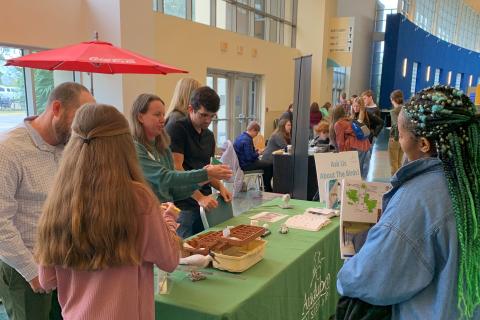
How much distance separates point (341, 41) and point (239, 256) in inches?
462

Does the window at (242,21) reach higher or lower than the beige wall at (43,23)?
higher

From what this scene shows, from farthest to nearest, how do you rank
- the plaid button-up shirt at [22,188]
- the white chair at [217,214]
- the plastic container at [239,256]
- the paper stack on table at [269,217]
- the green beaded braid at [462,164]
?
the paper stack on table at [269,217]
the white chair at [217,214]
the plastic container at [239,256]
the plaid button-up shirt at [22,188]
the green beaded braid at [462,164]

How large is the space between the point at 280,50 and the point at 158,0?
4721 mm

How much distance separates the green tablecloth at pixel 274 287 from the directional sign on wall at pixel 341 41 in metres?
10.6

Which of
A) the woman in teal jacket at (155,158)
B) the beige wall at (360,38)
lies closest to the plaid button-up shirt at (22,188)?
the woman in teal jacket at (155,158)

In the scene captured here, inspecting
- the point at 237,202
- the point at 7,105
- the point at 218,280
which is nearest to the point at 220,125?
the point at 237,202

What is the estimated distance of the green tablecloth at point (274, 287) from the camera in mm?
1434

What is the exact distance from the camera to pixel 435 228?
1.05 m

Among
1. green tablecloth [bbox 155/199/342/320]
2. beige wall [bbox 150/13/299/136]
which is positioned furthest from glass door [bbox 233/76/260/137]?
green tablecloth [bbox 155/199/342/320]

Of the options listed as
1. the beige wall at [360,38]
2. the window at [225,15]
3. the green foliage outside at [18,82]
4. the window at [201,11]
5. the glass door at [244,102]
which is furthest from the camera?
the beige wall at [360,38]

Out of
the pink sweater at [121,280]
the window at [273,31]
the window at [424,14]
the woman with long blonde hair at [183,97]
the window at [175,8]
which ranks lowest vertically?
the pink sweater at [121,280]

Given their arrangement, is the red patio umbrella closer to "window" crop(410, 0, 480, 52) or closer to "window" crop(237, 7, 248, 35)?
"window" crop(237, 7, 248, 35)

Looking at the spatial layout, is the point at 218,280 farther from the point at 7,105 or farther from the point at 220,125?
the point at 220,125

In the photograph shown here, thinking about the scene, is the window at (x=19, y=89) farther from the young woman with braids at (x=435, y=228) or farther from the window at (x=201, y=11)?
the young woman with braids at (x=435, y=228)
